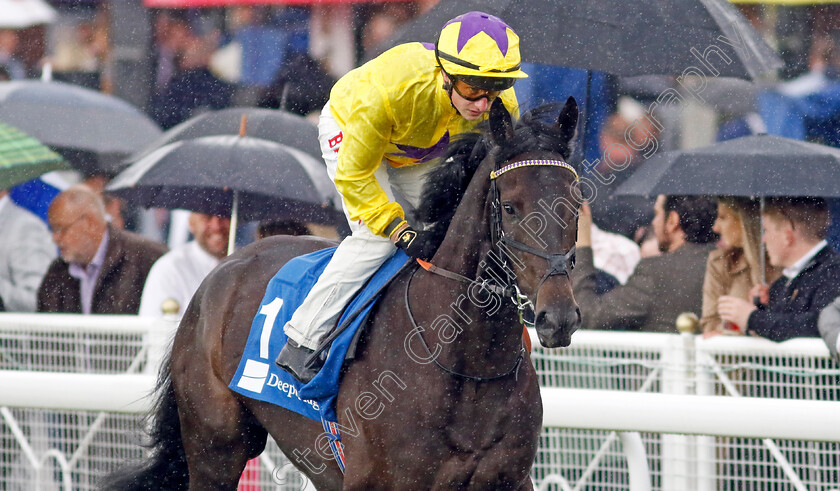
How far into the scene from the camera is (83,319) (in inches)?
203

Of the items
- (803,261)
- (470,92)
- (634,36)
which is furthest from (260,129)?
(470,92)

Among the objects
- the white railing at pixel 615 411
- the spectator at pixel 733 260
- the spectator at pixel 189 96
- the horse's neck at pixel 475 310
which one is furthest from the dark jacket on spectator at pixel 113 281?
the spectator at pixel 189 96

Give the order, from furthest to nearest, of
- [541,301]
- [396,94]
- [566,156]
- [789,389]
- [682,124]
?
[682,124] → [789,389] → [396,94] → [566,156] → [541,301]

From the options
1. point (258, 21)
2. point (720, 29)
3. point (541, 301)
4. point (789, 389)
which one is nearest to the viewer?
point (541, 301)

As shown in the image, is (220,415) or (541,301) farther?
(220,415)

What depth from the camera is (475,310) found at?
3.17m

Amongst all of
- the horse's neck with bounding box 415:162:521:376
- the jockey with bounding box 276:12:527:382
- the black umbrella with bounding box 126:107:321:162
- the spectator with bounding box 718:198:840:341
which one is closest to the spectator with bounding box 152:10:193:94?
the black umbrella with bounding box 126:107:321:162

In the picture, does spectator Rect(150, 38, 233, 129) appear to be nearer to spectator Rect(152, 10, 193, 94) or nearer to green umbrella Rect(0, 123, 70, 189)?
spectator Rect(152, 10, 193, 94)

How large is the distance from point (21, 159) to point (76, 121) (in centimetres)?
114

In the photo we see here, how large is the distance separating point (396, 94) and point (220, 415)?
1.45 meters

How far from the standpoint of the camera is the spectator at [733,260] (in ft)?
16.0

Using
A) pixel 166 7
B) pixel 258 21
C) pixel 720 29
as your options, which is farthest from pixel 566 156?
pixel 166 7

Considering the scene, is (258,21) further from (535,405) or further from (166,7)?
(535,405)

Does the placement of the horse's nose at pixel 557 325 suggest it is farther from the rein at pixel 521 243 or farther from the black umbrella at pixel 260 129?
the black umbrella at pixel 260 129
